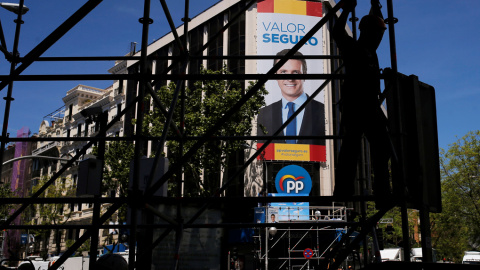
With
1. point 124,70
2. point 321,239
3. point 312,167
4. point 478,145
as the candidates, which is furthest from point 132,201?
point 124,70

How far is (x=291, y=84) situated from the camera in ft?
128

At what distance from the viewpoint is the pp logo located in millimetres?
33562

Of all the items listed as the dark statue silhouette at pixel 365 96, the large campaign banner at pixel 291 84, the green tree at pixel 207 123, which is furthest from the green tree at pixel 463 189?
Result: the dark statue silhouette at pixel 365 96

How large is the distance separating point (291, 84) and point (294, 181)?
28.2 feet

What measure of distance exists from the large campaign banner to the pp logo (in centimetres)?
336

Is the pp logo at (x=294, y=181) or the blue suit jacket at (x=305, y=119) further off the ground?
the blue suit jacket at (x=305, y=119)

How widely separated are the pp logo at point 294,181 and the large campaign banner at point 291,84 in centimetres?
336

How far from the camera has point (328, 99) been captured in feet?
130

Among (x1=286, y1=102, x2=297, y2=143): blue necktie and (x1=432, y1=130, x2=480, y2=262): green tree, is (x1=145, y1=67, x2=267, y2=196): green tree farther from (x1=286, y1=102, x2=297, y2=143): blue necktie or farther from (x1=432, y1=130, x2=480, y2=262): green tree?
(x1=432, y1=130, x2=480, y2=262): green tree

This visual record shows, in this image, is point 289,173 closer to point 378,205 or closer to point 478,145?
point 478,145

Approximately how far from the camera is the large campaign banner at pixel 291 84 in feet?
123

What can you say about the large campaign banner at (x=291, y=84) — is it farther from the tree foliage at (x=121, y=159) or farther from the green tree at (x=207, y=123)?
the tree foliage at (x=121, y=159)

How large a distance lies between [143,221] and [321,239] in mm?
18363

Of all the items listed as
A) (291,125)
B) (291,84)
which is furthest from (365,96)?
(291,84)
